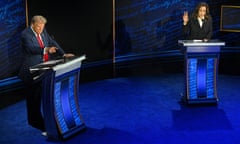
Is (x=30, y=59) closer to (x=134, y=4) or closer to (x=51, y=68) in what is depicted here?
(x=51, y=68)

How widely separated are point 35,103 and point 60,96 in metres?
0.44

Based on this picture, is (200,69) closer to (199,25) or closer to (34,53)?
(199,25)

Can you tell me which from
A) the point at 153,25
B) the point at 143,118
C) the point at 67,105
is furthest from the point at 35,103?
the point at 153,25

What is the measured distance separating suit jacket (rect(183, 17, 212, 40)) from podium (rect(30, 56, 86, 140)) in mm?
2239

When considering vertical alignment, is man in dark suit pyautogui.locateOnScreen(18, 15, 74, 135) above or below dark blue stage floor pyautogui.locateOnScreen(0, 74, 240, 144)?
above

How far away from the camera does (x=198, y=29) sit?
6281 mm

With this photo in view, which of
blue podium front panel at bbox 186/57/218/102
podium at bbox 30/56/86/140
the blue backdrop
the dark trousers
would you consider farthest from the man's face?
the blue backdrop

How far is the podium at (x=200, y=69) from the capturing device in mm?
5836

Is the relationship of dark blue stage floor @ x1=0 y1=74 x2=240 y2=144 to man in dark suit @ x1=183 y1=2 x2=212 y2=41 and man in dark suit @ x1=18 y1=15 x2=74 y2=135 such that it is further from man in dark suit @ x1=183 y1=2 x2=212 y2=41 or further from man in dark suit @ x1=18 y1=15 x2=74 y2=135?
man in dark suit @ x1=183 y1=2 x2=212 y2=41

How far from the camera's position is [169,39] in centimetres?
841

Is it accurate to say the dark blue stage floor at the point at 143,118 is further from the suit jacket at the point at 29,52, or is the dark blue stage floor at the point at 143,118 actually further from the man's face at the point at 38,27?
the man's face at the point at 38,27

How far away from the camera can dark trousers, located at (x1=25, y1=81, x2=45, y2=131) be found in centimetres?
481

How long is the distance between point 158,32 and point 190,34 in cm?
197

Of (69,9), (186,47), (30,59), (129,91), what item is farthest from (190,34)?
(30,59)
